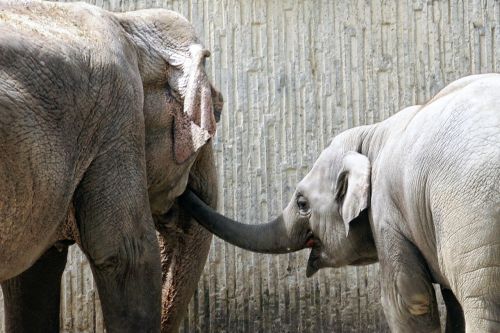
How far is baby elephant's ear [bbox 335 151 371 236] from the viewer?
7090 millimetres

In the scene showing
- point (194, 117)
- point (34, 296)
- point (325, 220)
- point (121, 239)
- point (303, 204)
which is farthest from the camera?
point (303, 204)

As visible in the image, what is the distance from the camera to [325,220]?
24.5ft

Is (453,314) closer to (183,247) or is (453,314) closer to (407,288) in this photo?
(407,288)

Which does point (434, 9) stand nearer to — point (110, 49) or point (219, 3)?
point (219, 3)

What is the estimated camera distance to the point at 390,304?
691cm

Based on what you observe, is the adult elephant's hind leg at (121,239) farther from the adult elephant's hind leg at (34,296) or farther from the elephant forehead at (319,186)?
the elephant forehead at (319,186)

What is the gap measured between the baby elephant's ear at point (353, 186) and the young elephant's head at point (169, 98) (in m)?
0.75

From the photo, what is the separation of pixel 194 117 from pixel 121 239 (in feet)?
2.85

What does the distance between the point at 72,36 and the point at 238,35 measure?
278cm

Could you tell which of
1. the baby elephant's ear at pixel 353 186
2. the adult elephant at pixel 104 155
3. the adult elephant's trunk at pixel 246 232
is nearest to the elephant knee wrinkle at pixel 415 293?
the baby elephant's ear at pixel 353 186

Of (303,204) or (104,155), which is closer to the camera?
(104,155)

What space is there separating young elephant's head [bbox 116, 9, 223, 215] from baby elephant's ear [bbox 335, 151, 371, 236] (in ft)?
2.45

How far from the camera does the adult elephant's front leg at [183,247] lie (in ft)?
25.1

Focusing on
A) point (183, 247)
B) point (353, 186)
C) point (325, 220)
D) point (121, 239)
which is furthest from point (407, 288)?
point (183, 247)
